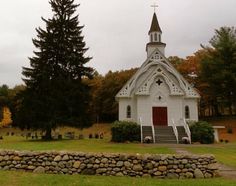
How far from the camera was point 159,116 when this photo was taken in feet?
120

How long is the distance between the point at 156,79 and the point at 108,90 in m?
32.4

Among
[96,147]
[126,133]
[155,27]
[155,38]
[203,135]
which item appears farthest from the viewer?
[155,27]

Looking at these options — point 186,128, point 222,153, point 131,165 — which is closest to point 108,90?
point 186,128

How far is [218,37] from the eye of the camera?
173 ft

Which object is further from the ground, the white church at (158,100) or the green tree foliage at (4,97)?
the green tree foliage at (4,97)

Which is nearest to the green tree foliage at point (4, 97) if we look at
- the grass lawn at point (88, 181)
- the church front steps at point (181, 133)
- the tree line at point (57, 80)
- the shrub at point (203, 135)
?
the tree line at point (57, 80)

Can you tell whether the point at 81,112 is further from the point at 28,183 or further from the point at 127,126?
the point at 28,183

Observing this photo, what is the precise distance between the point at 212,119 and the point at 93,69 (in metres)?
28.9

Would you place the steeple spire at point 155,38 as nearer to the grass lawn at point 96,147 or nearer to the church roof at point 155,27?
the church roof at point 155,27

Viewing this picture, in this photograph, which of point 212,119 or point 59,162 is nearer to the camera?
point 59,162

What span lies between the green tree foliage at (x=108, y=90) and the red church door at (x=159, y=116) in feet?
100

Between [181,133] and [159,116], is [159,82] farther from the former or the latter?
[181,133]

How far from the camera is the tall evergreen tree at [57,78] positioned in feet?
116

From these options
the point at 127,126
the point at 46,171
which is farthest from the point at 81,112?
the point at 46,171
